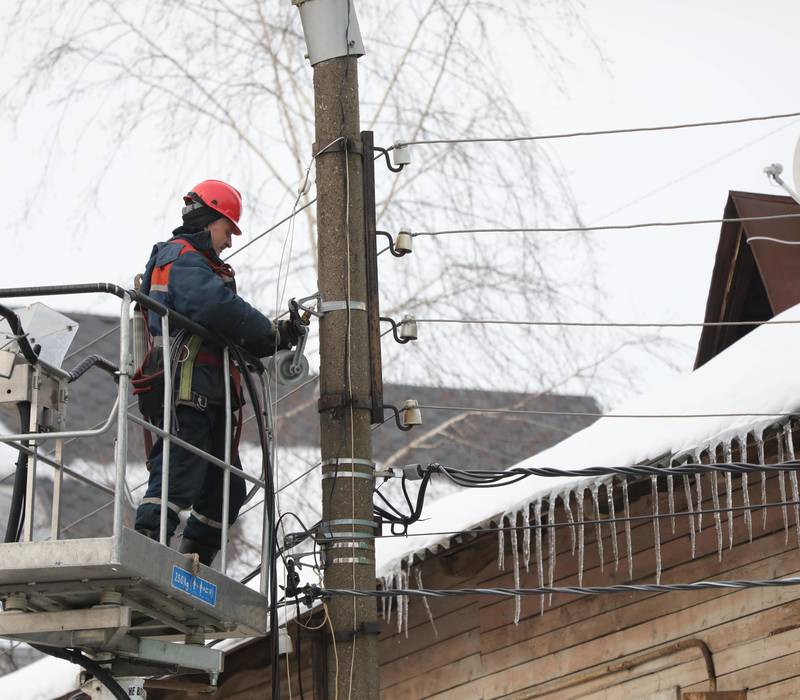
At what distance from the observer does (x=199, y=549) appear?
622 cm

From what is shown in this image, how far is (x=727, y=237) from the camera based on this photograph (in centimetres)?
1070

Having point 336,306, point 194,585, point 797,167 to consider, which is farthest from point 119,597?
point 797,167

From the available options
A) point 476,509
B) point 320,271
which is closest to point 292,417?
point 476,509

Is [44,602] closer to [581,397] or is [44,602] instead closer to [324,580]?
[324,580]

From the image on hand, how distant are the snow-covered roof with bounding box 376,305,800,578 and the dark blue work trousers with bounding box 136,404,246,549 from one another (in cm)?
132

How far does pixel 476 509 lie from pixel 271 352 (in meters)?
2.35

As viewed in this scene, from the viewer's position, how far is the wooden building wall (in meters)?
7.34

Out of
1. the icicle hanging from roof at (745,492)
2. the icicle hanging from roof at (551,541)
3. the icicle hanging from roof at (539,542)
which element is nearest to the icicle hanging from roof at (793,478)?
the icicle hanging from roof at (745,492)

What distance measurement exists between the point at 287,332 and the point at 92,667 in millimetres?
1844

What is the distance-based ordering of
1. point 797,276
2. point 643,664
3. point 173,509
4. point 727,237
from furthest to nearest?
1. point 727,237
2. point 797,276
3. point 643,664
4. point 173,509

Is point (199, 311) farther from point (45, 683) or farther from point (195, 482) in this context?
point (45, 683)

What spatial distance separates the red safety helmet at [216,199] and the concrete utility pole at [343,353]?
462 mm

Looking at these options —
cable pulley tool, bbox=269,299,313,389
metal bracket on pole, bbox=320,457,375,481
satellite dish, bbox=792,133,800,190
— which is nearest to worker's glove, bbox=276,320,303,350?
cable pulley tool, bbox=269,299,313,389

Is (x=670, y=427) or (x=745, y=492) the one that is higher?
(x=670, y=427)
